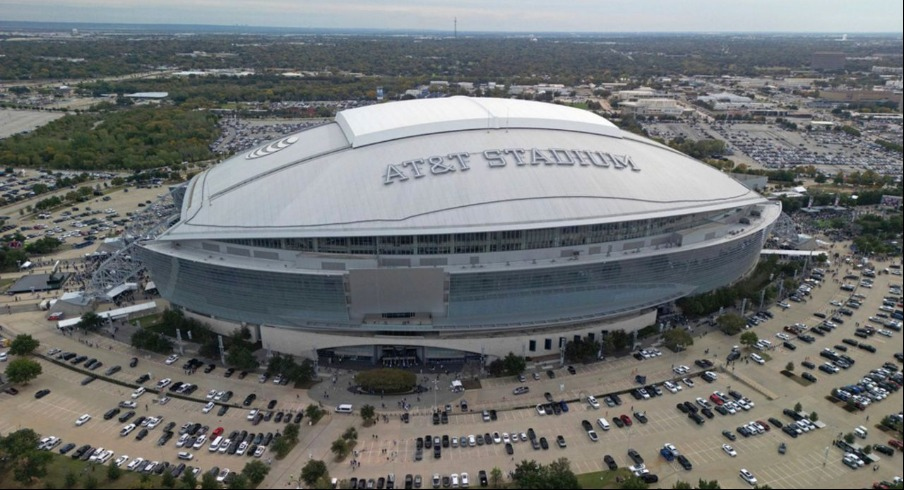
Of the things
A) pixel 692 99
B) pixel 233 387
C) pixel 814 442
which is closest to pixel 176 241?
pixel 233 387

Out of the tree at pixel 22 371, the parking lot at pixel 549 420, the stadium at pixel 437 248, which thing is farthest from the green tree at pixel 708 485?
the tree at pixel 22 371

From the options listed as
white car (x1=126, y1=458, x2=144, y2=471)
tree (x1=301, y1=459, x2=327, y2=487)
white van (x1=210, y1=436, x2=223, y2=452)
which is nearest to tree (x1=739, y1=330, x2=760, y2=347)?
tree (x1=301, y1=459, x2=327, y2=487)

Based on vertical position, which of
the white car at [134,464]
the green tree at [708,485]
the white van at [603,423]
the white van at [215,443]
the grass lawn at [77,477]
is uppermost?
the green tree at [708,485]

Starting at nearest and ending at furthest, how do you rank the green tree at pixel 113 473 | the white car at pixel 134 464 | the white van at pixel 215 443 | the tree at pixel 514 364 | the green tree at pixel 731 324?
the green tree at pixel 113 473
the white car at pixel 134 464
the white van at pixel 215 443
the tree at pixel 514 364
the green tree at pixel 731 324

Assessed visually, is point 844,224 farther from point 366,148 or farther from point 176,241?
point 176,241

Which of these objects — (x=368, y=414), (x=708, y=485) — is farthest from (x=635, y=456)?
(x=368, y=414)

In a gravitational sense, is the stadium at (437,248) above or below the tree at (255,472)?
above

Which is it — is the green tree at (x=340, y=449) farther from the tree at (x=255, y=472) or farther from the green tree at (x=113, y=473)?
the green tree at (x=113, y=473)
